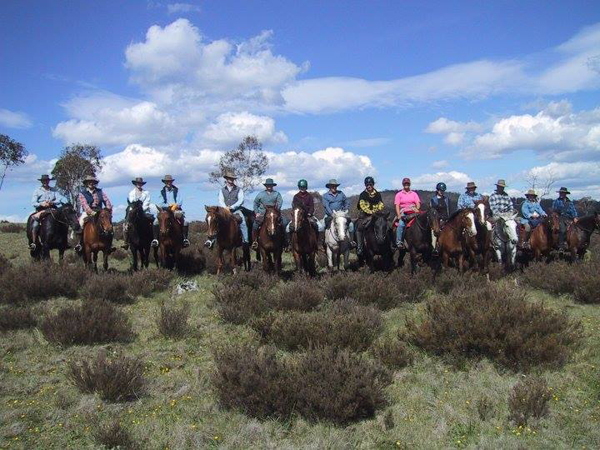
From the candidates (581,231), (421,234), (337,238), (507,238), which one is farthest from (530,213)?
(337,238)

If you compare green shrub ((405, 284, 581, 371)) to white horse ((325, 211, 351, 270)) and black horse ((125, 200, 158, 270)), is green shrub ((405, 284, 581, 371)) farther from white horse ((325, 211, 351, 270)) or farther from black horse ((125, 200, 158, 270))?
black horse ((125, 200, 158, 270))

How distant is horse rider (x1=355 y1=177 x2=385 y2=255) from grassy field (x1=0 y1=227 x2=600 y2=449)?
6598mm

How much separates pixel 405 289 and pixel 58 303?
24.2ft

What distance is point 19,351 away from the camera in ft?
24.3

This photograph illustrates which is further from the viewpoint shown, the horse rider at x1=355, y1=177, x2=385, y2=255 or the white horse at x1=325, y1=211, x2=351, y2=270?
the horse rider at x1=355, y1=177, x2=385, y2=255

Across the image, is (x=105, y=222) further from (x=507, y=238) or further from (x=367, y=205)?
(x=507, y=238)

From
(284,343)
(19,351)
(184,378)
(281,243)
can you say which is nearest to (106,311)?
(19,351)

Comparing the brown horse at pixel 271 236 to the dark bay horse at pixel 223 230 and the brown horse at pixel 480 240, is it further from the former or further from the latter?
the brown horse at pixel 480 240

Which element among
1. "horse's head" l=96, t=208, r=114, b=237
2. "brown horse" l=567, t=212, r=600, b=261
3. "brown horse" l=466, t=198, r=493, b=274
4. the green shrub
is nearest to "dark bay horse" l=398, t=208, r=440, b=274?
"brown horse" l=466, t=198, r=493, b=274

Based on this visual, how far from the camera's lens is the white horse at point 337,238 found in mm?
12531

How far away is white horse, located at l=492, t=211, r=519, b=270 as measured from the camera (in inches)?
534

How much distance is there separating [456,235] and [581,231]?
502 cm

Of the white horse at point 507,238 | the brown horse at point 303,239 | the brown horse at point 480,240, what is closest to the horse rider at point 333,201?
the brown horse at point 303,239

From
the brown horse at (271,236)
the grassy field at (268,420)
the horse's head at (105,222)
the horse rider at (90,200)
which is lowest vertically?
the grassy field at (268,420)
